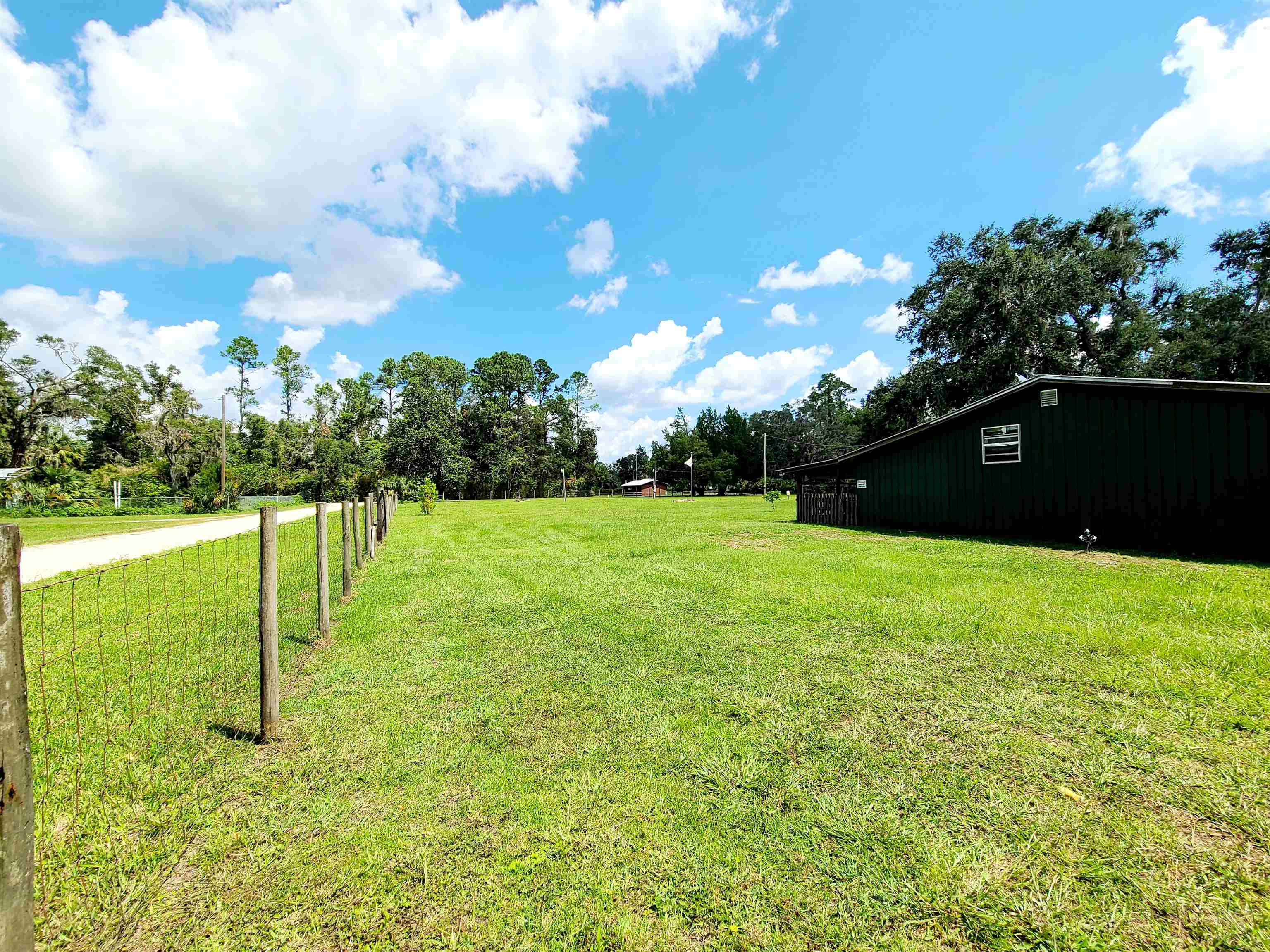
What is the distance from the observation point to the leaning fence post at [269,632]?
3.26m

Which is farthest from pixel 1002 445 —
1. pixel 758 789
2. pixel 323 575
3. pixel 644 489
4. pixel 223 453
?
pixel 644 489

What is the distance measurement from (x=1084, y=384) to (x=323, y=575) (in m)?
15.1

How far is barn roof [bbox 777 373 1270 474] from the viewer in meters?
9.12

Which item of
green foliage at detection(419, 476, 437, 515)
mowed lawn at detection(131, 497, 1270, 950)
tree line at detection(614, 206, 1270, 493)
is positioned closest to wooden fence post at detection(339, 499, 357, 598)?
mowed lawn at detection(131, 497, 1270, 950)

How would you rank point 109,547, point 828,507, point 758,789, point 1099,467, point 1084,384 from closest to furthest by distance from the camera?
point 758,789 → point 1099,467 → point 1084,384 → point 109,547 → point 828,507

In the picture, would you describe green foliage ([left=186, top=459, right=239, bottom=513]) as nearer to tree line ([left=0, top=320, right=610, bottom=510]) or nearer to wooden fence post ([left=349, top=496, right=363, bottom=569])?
tree line ([left=0, top=320, right=610, bottom=510])

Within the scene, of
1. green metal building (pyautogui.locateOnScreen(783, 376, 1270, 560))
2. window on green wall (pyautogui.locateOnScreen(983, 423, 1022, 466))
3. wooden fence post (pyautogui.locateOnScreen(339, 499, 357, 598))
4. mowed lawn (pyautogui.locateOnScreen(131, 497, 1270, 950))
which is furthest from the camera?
window on green wall (pyautogui.locateOnScreen(983, 423, 1022, 466))

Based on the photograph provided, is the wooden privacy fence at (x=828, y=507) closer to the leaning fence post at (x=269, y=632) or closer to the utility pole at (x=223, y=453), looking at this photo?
the leaning fence post at (x=269, y=632)

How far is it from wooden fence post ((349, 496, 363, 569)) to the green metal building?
14.5 meters

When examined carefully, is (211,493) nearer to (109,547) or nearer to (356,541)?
(109,547)

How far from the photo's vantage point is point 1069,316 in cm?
2591

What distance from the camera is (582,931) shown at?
189 centimetres

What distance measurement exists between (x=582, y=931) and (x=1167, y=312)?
39.5 meters

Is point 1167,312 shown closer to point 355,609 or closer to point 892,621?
Answer: point 892,621
